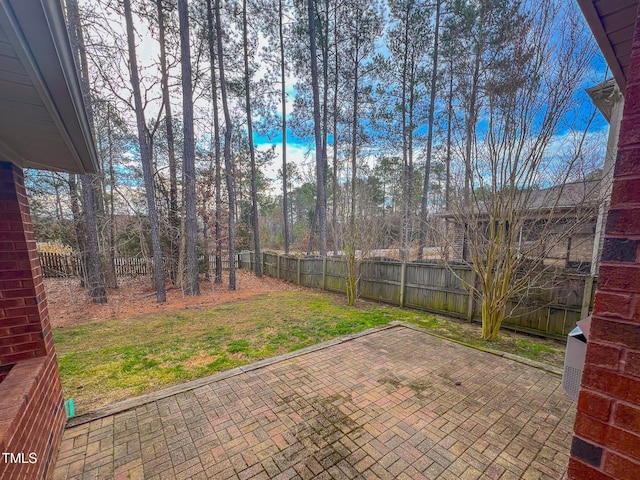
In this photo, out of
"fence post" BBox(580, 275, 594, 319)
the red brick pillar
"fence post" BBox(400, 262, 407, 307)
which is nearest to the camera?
the red brick pillar

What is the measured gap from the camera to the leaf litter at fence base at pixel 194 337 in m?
3.51

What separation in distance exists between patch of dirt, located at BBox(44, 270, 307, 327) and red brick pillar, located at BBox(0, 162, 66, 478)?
5213mm

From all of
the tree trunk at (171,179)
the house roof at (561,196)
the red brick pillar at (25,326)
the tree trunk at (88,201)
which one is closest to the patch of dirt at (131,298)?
the tree trunk at (88,201)

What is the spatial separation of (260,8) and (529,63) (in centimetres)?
1126

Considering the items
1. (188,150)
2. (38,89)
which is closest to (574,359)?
(38,89)

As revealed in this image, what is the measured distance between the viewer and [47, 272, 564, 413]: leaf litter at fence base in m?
3.51

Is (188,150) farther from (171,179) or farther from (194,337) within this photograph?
(194,337)

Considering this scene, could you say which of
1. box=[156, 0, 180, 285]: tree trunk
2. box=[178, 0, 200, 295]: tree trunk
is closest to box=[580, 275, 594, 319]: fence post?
box=[178, 0, 200, 295]: tree trunk

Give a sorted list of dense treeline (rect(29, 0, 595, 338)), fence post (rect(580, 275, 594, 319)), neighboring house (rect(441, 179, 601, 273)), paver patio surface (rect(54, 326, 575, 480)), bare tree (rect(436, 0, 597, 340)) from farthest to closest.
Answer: fence post (rect(580, 275, 594, 319)), neighboring house (rect(441, 179, 601, 273)), dense treeline (rect(29, 0, 595, 338)), bare tree (rect(436, 0, 597, 340)), paver patio surface (rect(54, 326, 575, 480))

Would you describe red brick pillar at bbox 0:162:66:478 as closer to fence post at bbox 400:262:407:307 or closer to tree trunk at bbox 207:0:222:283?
fence post at bbox 400:262:407:307

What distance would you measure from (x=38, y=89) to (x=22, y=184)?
1811 mm

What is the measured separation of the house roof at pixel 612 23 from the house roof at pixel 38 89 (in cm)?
195

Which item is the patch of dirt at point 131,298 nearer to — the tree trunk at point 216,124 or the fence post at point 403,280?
the tree trunk at point 216,124

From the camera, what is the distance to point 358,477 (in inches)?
78.0
